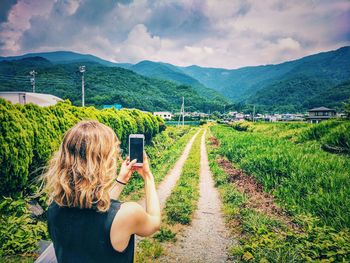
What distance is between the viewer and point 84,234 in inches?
60.8

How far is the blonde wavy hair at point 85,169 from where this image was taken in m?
1.55

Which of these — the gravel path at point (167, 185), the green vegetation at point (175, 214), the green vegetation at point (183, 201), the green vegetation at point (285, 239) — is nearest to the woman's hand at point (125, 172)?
→ the green vegetation at point (285, 239)

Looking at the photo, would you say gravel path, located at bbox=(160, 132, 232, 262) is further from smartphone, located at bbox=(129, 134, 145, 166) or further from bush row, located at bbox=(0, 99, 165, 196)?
smartphone, located at bbox=(129, 134, 145, 166)

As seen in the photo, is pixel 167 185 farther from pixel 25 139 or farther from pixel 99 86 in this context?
pixel 99 86

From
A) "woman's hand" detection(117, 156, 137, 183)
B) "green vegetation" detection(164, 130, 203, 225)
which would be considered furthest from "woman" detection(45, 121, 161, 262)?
"green vegetation" detection(164, 130, 203, 225)

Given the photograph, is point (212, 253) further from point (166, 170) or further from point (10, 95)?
point (10, 95)

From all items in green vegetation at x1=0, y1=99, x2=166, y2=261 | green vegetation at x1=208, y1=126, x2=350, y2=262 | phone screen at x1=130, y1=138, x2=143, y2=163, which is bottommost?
green vegetation at x1=208, y1=126, x2=350, y2=262

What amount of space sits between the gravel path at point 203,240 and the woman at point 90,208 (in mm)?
3726

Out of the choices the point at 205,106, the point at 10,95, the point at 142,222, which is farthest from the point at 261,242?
the point at 205,106

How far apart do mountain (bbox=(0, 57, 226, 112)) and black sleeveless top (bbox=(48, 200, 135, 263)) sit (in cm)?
3336

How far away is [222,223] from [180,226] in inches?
47.4

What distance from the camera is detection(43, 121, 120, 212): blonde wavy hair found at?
5.09 feet

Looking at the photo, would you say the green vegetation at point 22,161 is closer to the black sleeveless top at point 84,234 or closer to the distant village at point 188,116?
the black sleeveless top at point 84,234

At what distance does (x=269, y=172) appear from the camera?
9812 millimetres
